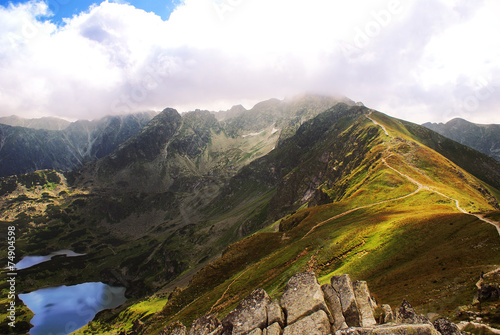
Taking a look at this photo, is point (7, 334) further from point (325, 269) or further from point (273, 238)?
point (325, 269)

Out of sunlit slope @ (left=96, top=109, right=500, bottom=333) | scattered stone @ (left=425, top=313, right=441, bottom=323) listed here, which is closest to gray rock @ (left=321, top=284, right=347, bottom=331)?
scattered stone @ (left=425, top=313, right=441, bottom=323)

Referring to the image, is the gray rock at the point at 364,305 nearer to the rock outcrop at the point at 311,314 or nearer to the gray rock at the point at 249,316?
the rock outcrop at the point at 311,314

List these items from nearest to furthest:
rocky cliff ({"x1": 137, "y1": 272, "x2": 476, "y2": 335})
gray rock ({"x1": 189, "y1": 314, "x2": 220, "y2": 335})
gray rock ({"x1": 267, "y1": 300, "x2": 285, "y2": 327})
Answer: rocky cliff ({"x1": 137, "y1": 272, "x2": 476, "y2": 335}), gray rock ({"x1": 267, "y1": 300, "x2": 285, "y2": 327}), gray rock ({"x1": 189, "y1": 314, "x2": 220, "y2": 335})

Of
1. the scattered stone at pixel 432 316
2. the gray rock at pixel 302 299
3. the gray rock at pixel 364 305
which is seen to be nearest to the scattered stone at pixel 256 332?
the gray rock at pixel 302 299

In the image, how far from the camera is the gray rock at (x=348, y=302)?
17.4 metres

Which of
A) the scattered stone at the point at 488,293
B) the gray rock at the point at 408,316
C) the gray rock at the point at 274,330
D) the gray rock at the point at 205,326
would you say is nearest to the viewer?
the gray rock at the point at 274,330

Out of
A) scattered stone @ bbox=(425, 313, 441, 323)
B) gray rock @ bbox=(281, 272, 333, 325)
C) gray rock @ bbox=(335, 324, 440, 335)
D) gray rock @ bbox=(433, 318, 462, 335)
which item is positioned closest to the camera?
gray rock @ bbox=(335, 324, 440, 335)

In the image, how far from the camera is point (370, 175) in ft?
377

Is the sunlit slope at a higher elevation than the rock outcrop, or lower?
lower

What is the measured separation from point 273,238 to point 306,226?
1186 cm

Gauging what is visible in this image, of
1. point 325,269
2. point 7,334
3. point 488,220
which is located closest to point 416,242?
point 488,220

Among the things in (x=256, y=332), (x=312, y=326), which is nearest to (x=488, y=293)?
(x=312, y=326)

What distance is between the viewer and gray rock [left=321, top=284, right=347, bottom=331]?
55.1ft

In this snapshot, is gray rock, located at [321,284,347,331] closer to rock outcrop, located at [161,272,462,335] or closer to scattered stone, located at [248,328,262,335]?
rock outcrop, located at [161,272,462,335]
